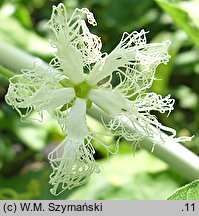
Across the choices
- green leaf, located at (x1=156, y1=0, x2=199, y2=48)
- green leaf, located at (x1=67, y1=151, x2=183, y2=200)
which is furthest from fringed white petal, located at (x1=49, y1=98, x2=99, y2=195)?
green leaf, located at (x1=67, y1=151, x2=183, y2=200)

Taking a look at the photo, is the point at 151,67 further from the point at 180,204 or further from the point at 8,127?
the point at 8,127

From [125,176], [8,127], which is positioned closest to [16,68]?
[125,176]

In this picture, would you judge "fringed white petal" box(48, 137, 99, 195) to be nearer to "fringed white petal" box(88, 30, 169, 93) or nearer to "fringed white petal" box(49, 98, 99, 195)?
"fringed white petal" box(49, 98, 99, 195)

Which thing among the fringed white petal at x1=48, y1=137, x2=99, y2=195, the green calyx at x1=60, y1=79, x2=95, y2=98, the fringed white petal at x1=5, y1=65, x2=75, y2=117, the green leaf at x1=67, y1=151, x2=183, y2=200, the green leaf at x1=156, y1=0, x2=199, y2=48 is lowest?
the green leaf at x1=67, y1=151, x2=183, y2=200

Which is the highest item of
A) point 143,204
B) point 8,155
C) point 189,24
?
point 189,24

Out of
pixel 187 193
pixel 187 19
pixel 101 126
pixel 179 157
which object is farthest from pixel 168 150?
pixel 101 126
